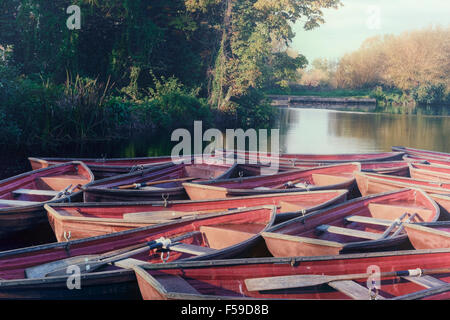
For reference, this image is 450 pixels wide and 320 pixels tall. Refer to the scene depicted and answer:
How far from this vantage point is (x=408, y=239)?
6.13m

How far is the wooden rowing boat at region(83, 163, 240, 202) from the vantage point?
7488mm

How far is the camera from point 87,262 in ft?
16.3

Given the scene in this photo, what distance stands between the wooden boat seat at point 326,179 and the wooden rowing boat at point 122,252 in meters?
3.33

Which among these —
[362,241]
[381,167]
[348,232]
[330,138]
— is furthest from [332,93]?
[362,241]

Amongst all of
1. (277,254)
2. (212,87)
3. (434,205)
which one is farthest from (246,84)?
(277,254)

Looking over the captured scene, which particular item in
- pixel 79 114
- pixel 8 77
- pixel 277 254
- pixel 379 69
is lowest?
pixel 277 254

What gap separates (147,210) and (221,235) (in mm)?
1389

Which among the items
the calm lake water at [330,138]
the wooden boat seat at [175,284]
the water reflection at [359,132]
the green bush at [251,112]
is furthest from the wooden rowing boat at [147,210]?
the green bush at [251,112]

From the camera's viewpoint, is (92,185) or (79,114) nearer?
(92,185)

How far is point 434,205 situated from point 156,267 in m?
5.01

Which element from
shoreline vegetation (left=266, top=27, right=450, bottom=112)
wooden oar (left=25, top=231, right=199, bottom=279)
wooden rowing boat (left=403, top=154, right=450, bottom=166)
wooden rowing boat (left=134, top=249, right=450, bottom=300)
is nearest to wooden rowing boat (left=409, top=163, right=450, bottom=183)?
wooden rowing boat (left=403, top=154, right=450, bottom=166)

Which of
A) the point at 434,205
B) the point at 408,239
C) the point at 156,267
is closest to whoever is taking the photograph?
the point at 156,267

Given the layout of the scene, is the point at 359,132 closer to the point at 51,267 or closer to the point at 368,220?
the point at 368,220
